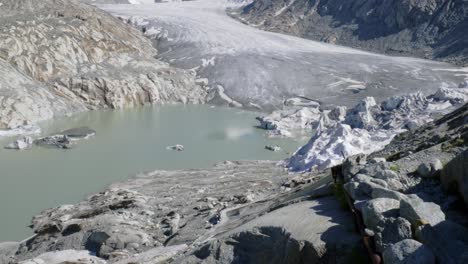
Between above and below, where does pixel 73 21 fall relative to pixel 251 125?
above

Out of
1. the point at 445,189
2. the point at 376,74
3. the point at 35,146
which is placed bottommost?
the point at 35,146

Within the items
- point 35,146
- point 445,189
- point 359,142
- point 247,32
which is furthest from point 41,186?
point 247,32

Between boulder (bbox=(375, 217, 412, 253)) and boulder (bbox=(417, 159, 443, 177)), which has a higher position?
boulder (bbox=(417, 159, 443, 177))

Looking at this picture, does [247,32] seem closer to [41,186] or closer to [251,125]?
[251,125]

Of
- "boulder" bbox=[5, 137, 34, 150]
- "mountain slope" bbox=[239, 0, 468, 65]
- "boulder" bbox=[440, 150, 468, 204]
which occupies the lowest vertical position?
"boulder" bbox=[5, 137, 34, 150]

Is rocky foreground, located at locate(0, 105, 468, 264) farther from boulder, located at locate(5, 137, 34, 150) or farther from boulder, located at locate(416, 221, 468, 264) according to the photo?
boulder, located at locate(5, 137, 34, 150)

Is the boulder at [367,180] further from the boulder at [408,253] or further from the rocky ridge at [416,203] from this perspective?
the boulder at [408,253]

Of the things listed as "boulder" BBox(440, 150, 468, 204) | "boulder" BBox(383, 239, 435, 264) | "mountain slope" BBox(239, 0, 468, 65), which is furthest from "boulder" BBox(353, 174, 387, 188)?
"mountain slope" BBox(239, 0, 468, 65)
